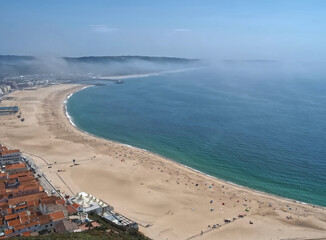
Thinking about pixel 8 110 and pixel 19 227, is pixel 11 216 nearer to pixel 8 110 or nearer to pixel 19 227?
pixel 19 227

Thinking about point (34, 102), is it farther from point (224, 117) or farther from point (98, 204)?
point (98, 204)

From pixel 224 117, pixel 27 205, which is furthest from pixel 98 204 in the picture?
pixel 224 117

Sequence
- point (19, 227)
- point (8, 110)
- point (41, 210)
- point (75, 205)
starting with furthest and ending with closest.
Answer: point (8, 110) < point (75, 205) < point (41, 210) < point (19, 227)

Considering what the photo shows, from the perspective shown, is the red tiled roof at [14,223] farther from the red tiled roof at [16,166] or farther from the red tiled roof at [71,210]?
the red tiled roof at [16,166]

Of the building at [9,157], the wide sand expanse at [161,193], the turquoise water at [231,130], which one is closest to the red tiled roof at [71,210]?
the wide sand expanse at [161,193]

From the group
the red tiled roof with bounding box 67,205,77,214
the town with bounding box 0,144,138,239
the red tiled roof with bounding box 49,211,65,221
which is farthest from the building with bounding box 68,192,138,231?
the red tiled roof with bounding box 49,211,65,221

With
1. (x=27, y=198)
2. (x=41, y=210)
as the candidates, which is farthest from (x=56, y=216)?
(x=27, y=198)
